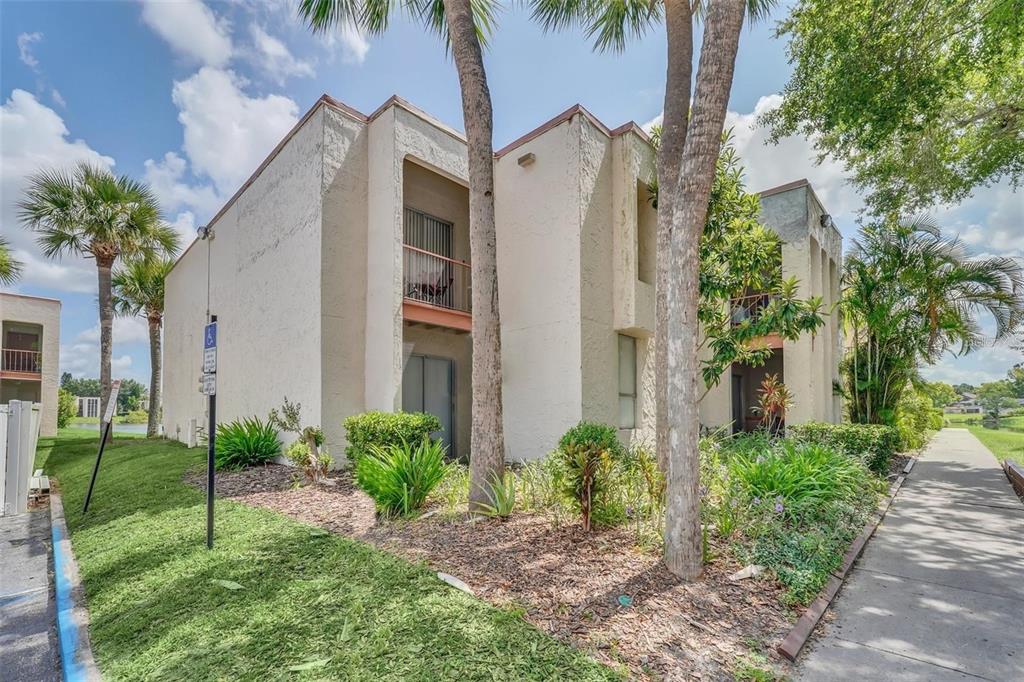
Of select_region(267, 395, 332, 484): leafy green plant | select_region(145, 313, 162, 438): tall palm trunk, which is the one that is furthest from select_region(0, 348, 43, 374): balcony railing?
select_region(267, 395, 332, 484): leafy green plant

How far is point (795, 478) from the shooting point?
19.4ft

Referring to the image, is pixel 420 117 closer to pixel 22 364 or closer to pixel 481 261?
pixel 481 261

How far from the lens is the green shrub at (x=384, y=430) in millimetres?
7832

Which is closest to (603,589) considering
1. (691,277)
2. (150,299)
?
(691,277)

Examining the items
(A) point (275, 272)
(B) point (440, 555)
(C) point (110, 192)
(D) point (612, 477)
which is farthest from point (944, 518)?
(C) point (110, 192)

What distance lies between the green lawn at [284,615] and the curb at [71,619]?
0.28 feet

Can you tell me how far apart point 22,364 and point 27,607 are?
25668mm

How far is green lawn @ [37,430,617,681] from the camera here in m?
3.16

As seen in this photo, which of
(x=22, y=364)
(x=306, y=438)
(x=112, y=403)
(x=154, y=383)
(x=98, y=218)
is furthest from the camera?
(x=22, y=364)

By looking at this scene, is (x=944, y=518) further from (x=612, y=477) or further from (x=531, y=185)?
(x=531, y=185)

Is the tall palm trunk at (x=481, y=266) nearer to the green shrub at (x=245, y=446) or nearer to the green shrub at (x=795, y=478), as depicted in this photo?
the green shrub at (x=795, y=478)

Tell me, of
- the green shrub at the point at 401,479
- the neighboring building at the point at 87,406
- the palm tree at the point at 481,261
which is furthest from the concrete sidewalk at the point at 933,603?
the neighboring building at the point at 87,406

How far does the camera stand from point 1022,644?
3.66m

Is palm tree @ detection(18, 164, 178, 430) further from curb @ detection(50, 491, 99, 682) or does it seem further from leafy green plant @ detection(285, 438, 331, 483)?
curb @ detection(50, 491, 99, 682)
